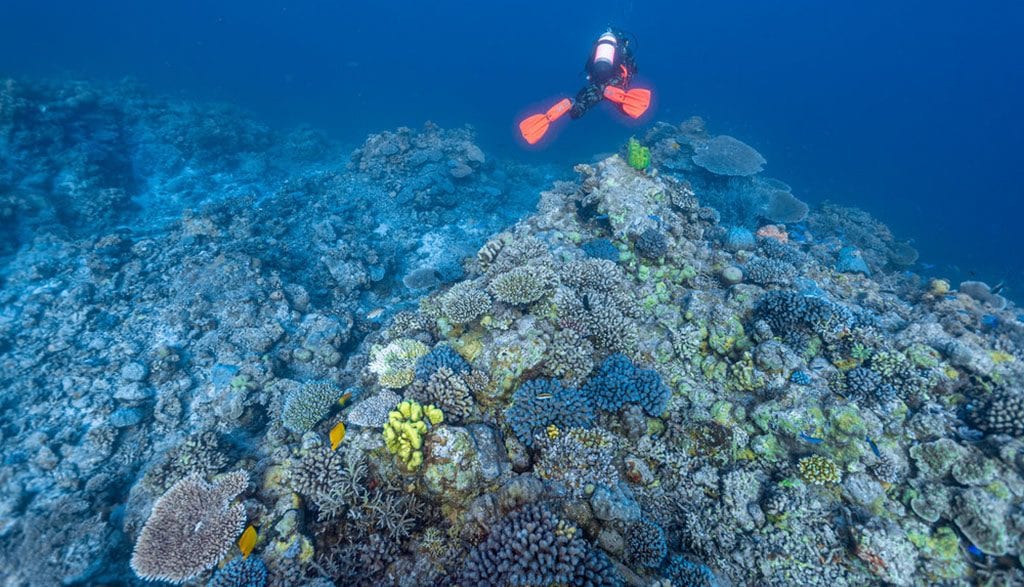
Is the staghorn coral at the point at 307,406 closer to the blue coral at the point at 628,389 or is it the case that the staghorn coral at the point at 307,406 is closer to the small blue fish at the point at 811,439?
the blue coral at the point at 628,389

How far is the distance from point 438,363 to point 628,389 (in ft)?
9.18

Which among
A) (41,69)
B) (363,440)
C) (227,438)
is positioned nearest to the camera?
(363,440)

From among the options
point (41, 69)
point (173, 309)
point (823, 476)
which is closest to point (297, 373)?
point (173, 309)

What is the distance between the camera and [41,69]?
31922 mm

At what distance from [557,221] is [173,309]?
10.5 m

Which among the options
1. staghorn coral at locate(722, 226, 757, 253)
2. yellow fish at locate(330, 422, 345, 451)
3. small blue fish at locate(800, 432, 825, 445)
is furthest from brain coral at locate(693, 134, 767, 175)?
yellow fish at locate(330, 422, 345, 451)

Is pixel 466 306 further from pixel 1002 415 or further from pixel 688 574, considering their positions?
pixel 1002 415

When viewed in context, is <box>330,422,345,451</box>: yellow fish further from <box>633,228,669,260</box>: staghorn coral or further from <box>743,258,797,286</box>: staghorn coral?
<box>743,258,797,286</box>: staghorn coral

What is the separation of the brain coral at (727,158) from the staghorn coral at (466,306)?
37.4 ft

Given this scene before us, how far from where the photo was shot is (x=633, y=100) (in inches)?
352

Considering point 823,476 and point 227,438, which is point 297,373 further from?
point 823,476

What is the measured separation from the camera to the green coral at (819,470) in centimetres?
488

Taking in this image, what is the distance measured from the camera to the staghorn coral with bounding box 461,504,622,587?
12.3 feet

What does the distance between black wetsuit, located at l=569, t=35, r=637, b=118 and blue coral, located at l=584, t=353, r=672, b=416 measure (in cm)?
678
